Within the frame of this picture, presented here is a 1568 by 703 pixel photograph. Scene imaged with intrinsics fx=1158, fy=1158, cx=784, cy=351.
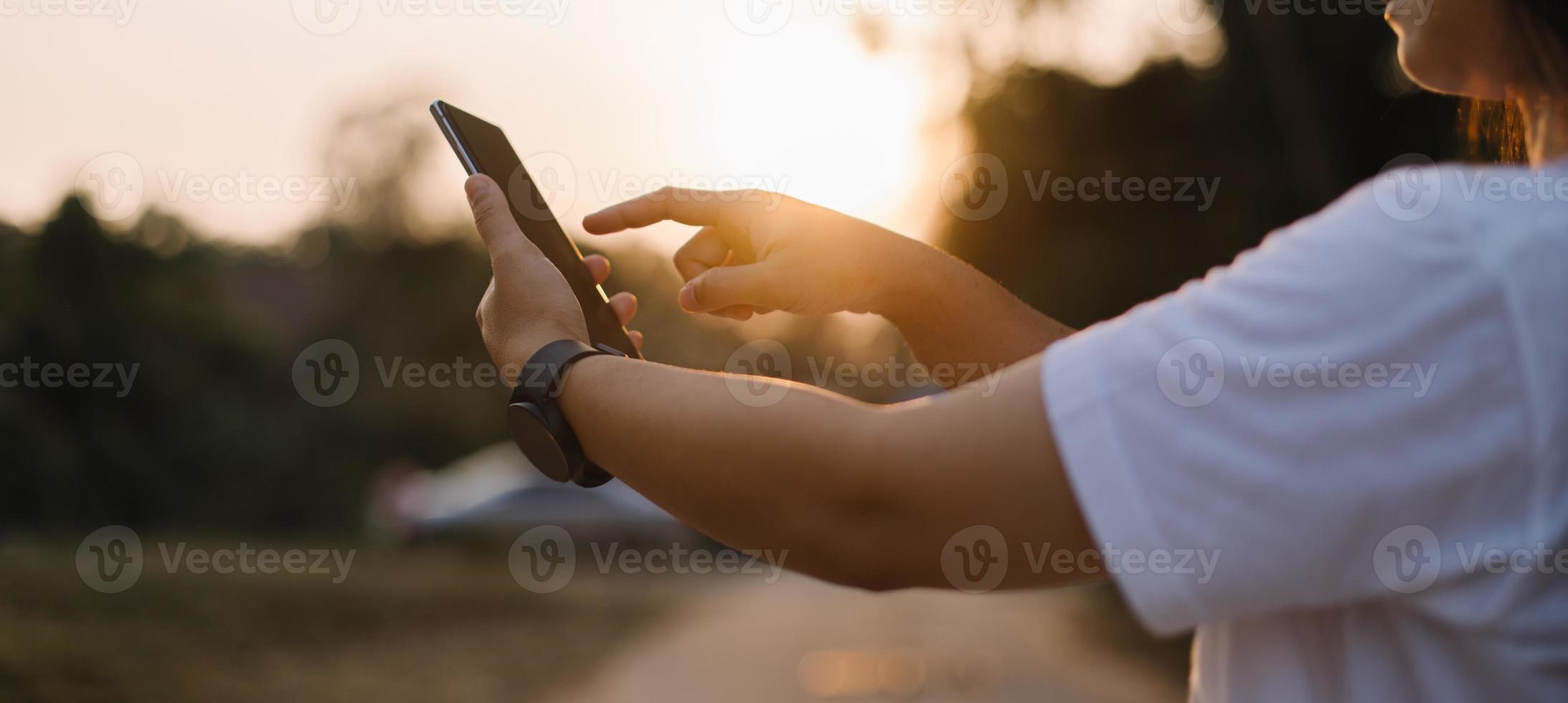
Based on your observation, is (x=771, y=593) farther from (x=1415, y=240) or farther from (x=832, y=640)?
(x=1415, y=240)

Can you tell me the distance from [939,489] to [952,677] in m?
10.6

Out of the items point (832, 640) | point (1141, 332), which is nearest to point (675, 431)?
point (1141, 332)

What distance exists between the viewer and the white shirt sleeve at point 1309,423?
0.96 m

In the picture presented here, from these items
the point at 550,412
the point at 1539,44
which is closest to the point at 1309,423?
the point at 1539,44

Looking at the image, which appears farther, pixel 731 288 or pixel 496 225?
pixel 731 288

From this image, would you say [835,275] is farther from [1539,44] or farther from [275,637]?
[275,637]

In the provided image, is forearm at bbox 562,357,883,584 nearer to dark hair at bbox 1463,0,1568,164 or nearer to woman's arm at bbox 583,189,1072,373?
woman's arm at bbox 583,189,1072,373

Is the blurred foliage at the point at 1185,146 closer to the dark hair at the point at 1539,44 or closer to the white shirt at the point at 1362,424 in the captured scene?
the dark hair at the point at 1539,44

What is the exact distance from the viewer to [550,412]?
132 centimetres

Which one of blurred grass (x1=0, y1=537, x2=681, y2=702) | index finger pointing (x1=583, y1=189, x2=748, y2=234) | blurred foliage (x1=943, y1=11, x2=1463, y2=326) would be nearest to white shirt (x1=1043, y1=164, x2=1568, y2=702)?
index finger pointing (x1=583, y1=189, x2=748, y2=234)

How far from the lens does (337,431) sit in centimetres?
2667

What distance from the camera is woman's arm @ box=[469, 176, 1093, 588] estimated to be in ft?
3.44

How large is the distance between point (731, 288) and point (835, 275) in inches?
7.3

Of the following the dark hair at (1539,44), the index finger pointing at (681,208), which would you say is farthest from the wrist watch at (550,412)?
the dark hair at (1539,44)
